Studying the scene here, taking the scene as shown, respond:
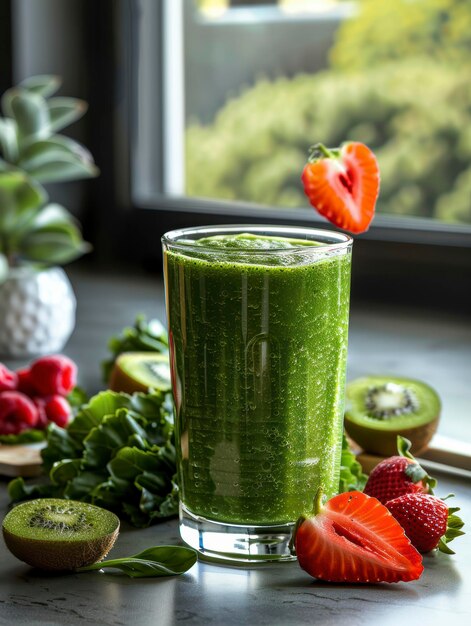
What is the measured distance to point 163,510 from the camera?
→ 0.94m

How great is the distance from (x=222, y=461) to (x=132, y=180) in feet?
5.25

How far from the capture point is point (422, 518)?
2.78 feet

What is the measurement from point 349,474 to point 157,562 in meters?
0.23

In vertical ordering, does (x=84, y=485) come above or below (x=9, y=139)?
below

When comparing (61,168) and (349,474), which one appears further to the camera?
(61,168)

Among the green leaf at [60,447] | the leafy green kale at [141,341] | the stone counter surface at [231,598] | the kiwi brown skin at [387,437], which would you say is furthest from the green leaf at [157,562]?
the leafy green kale at [141,341]

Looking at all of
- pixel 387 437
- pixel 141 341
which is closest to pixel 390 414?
pixel 387 437

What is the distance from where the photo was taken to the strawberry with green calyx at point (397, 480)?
0.90m

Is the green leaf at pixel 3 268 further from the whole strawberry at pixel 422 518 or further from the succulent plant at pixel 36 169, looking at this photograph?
the whole strawberry at pixel 422 518

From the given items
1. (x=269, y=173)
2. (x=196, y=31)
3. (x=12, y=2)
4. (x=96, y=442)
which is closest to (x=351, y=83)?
(x=269, y=173)

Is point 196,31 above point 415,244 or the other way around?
above

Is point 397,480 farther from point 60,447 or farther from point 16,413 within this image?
point 16,413

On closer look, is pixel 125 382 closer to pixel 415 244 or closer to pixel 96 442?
pixel 96 442

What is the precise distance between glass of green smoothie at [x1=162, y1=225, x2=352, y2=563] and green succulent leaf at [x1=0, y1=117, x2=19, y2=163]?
90cm
